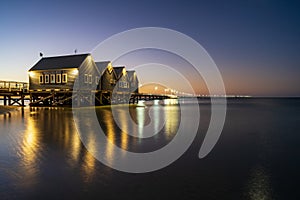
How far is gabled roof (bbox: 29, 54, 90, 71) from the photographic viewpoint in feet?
110

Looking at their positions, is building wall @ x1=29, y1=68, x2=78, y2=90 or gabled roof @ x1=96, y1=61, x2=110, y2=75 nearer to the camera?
building wall @ x1=29, y1=68, x2=78, y2=90

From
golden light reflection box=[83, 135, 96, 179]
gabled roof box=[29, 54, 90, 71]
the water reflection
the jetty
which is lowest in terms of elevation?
the water reflection

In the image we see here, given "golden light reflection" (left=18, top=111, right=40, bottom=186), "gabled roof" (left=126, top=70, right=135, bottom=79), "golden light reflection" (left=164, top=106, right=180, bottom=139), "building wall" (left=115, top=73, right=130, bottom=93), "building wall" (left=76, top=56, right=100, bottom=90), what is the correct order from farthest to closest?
"gabled roof" (left=126, top=70, right=135, bottom=79), "building wall" (left=115, top=73, right=130, bottom=93), "building wall" (left=76, top=56, right=100, bottom=90), "golden light reflection" (left=164, top=106, right=180, bottom=139), "golden light reflection" (left=18, top=111, right=40, bottom=186)

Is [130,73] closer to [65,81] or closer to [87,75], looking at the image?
[87,75]

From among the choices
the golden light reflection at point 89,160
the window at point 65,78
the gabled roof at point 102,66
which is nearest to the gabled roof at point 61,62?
the window at point 65,78

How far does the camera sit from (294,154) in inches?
345

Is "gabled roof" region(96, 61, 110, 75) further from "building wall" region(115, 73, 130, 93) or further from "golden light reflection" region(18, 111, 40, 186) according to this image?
"golden light reflection" region(18, 111, 40, 186)

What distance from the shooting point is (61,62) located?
35.2 m

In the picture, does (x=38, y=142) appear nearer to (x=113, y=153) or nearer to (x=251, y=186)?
(x=113, y=153)

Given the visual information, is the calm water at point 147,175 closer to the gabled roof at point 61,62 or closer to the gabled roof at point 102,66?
the gabled roof at point 61,62

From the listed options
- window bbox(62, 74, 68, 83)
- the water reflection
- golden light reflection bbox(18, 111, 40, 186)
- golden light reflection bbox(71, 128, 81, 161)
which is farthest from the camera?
window bbox(62, 74, 68, 83)

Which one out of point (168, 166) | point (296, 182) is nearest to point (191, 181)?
point (168, 166)

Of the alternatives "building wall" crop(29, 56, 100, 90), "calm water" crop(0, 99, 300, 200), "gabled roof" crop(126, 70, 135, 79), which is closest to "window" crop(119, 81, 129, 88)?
"gabled roof" crop(126, 70, 135, 79)

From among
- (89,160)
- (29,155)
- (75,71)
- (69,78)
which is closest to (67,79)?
(69,78)
